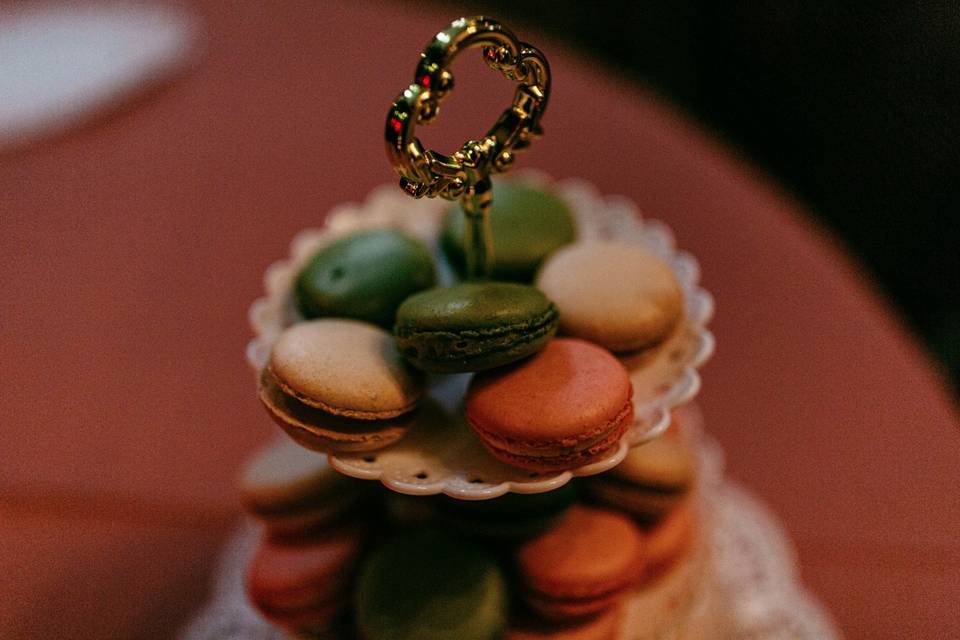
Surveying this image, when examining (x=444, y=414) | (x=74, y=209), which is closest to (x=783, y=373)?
(x=444, y=414)

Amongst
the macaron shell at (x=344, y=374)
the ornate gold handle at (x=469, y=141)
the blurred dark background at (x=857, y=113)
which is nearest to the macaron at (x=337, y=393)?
the macaron shell at (x=344, y=374)

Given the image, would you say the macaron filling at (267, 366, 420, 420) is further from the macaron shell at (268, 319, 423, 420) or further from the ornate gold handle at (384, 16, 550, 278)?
the ornate gold handle at (384, 16, 550, 278)

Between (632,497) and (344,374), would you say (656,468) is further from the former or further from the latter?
(344,374)

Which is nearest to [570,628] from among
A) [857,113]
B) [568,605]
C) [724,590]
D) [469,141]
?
[568,605]

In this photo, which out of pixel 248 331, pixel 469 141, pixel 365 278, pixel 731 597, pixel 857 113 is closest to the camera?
pixel 469 141

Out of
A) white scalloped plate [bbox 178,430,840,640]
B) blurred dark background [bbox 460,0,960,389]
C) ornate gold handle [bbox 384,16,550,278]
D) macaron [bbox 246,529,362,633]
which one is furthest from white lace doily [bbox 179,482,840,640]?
blurred dark background [bbox 460,0,960,389]
